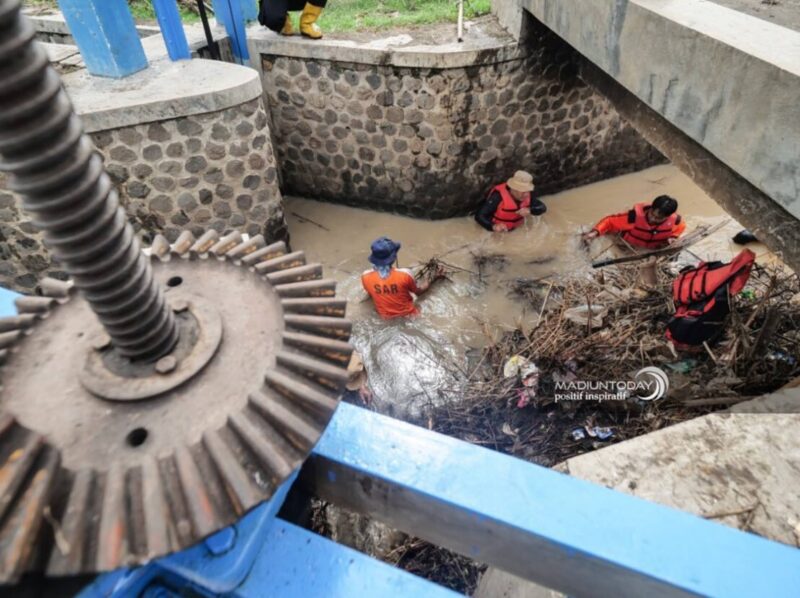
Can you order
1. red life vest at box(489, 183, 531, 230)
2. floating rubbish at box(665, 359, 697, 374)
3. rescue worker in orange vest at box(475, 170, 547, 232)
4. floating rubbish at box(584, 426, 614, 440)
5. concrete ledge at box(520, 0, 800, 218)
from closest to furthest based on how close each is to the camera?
concrete ledge at box(520, 0, 800, 218) < floating rubbish at box(584, 426, 614, 440) < floating rubbish at box(665, 359, 697, 374) < rescue worker in orange vest at box(475, 170, 547, 232) < red life vest at box(489, 183, 531, 230)

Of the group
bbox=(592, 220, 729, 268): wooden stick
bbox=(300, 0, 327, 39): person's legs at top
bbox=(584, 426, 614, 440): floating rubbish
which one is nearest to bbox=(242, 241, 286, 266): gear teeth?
bbox=(584, 426, 614, 440): floating rubbish

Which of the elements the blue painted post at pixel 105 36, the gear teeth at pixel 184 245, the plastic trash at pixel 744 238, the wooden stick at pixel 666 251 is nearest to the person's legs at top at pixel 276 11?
the blue painted post at pixel 105 36

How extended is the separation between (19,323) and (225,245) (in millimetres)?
623

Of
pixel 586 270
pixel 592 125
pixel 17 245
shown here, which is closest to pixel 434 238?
pixel 586 270

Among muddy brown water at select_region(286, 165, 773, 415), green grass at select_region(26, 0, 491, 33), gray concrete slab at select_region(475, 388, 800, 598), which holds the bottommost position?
muddy brown water at select_region(286, 165, 773, 415)

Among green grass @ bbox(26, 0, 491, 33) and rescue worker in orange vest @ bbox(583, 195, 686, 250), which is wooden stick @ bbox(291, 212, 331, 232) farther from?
rescue worker in orange vest @ bbox(583, 195, 686, 250)

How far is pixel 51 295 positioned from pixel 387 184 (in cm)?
663

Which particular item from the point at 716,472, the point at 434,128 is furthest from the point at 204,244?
the point at 434,128

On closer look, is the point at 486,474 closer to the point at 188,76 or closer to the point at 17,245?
the point at 188,76

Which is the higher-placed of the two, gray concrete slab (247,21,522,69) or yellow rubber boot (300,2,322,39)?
yellow rubber boot (300,2,322,39)

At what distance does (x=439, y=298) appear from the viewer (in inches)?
255

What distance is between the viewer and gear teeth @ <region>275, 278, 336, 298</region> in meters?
1.48

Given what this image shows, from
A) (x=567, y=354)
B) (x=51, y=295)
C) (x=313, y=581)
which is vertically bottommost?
(x=567, y=354)

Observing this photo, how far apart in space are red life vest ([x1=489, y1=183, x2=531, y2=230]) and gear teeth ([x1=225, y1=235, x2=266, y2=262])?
6.06 metres
